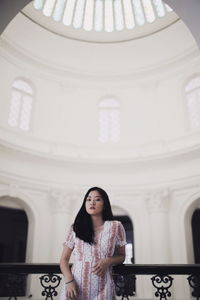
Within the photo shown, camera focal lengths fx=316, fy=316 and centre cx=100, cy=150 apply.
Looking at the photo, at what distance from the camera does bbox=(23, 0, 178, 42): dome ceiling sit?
16.3 meters

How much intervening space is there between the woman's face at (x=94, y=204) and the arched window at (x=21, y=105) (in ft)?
42.5

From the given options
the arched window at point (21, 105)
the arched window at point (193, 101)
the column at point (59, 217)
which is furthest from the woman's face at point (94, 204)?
the arched window at point (21, 105)

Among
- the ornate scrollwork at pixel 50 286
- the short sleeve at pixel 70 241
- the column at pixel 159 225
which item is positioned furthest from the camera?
the column at pixel 159 225

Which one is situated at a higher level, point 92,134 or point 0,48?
point 0,48

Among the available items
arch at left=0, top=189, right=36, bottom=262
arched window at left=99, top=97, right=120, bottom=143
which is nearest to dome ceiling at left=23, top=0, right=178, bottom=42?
arched window at left=99, top=97, right=120, bottom=143

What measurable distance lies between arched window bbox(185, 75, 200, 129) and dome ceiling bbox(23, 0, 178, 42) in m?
3.30

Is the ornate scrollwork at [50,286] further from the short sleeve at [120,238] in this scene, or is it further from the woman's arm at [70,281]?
the short sleeve at [120,238]

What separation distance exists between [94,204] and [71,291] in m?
0.85

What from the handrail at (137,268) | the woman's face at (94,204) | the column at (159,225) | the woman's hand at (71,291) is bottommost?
the woman's hand at (71,291)

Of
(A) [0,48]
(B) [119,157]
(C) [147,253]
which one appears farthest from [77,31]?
(C) [147,253]

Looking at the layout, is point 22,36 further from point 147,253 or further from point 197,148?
point 147,253

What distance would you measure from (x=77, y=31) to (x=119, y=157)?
725 centimetres

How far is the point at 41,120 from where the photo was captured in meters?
16.2

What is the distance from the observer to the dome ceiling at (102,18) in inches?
643
